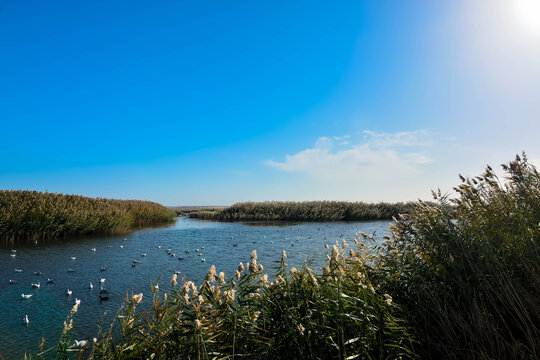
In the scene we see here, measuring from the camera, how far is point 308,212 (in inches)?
1404

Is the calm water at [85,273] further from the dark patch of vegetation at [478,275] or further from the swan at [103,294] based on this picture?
the dark patch of vegetation at [478,275]

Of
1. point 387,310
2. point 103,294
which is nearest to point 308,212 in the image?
point 103,294

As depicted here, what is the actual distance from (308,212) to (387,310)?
3233 centimetres

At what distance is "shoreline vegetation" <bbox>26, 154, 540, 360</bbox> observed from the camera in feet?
9.77

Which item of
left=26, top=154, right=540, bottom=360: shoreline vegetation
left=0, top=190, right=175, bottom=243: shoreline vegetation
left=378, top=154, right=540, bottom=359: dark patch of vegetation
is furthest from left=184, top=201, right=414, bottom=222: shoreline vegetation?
left=26, top=154, right=540, bottom=360: shoreline vegetation

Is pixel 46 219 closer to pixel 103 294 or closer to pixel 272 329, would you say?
pixel 103 294

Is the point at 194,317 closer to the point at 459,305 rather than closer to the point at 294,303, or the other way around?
the point at 294,303

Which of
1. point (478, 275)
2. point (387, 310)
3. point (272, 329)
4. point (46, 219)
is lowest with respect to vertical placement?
point (272, 329)

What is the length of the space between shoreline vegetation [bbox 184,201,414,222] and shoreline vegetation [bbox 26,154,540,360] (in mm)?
30175

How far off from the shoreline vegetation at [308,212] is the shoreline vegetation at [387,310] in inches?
1188

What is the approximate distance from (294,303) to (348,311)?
24.6 inches

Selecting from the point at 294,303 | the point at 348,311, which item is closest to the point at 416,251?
the point at 348,311

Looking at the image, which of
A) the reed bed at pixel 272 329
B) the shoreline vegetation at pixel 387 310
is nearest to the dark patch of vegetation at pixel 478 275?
the shoreline vegetation at pixel 387 310

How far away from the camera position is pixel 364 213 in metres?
35.2
